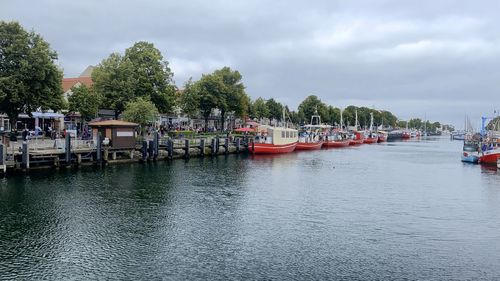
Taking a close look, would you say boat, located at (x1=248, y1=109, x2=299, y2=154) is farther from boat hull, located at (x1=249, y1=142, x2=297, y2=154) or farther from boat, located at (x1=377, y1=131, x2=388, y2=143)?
boat, located at (x1=377, y1=131, x2=388, y2=143)

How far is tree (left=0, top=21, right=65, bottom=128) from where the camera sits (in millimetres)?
39500

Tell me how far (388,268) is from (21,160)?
29.7 m

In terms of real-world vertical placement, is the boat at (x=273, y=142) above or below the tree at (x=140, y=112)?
below

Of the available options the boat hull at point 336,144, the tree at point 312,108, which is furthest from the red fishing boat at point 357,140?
the tree at point 312,108

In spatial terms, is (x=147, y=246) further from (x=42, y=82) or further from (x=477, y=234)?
(x=42, y=82)

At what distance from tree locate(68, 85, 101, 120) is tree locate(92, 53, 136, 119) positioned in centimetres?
224

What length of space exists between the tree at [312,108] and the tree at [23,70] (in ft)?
307

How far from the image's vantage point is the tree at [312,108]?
129125mm

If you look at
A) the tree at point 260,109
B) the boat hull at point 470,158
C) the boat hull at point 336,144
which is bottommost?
the boat hull at point 470,158

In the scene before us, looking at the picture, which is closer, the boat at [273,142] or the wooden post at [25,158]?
the wooden post at [25,158]

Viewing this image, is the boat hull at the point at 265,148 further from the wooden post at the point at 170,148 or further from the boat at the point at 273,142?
the wooden post at the point at 170,148

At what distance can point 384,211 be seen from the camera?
1013 inches

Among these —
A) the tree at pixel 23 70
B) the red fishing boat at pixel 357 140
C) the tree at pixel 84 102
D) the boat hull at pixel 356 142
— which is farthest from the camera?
the red fishing boat at pixel 357 140

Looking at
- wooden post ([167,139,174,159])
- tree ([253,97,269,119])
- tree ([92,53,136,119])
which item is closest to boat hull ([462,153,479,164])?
wooden post ([167,139,174,159])
